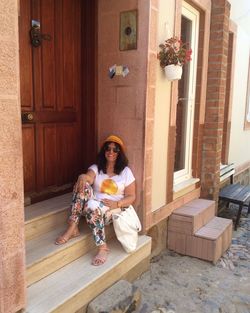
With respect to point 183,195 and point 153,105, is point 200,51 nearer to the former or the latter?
point 153,105

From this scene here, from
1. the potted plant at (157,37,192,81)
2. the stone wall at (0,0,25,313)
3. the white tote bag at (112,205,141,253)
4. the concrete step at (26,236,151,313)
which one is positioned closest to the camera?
the stone wall at (0,0,25,313)

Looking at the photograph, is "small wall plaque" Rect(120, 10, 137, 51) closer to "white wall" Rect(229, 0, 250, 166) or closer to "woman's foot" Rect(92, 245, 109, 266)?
"woman's foot" Rect(92, 245, 109, 266)

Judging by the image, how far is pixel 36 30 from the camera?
9.91 feet

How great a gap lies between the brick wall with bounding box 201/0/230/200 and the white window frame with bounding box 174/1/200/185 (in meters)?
0.27

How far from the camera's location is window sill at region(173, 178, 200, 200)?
4094mm

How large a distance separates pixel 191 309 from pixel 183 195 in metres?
1.68

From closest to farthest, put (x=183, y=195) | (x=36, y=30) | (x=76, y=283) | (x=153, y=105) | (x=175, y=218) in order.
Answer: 1. (x=76, y=283)
2. (x=36, y=30)
3. (x=153, y=105)
4. (x=175, y=218)
5. (x=183, y=195)

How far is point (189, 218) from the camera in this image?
149 inches

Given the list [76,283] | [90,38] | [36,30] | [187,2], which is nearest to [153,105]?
[90,38]

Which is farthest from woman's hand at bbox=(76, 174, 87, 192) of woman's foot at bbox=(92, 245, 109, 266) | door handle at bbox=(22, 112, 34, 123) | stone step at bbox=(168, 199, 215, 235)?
stone step at bbox=(168, 199, 215, 235)

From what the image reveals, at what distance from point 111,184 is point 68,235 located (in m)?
0.64

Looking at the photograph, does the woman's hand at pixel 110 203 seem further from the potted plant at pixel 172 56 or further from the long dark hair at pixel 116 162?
the potted plant at pixel 172 56

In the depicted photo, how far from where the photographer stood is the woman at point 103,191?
2832mm

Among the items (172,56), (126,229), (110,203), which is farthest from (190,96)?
(126,229)
